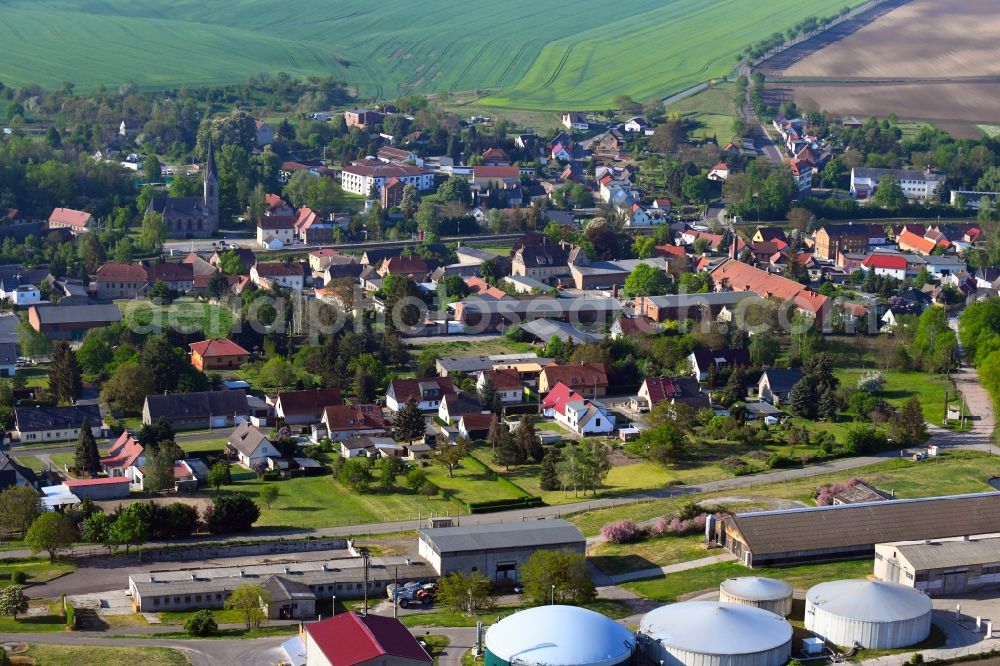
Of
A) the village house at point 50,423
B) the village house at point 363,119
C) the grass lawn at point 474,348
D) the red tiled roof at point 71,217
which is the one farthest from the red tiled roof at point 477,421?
the village house at point 363,119

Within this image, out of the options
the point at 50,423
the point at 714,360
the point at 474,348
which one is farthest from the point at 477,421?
the point at 50,423

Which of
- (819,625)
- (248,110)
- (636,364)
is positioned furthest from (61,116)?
(819,625)

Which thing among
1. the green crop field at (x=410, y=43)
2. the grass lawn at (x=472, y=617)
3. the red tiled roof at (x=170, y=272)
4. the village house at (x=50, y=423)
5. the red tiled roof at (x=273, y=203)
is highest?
the green crop field at (x=410, y=43)

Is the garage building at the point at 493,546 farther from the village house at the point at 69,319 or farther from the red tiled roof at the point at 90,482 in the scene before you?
the village house at the point at 69,319

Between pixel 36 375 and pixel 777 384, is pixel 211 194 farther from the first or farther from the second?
pixel 777 384

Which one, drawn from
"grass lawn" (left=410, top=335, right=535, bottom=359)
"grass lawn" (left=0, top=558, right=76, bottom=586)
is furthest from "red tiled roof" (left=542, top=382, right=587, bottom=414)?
"grass lawn" (left=0, top=558, right=76, bottom=586)

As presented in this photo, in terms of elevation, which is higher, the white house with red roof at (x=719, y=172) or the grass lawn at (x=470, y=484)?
the white house with red roof at (x=719, y=172)

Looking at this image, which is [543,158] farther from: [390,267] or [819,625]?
[819,625]
